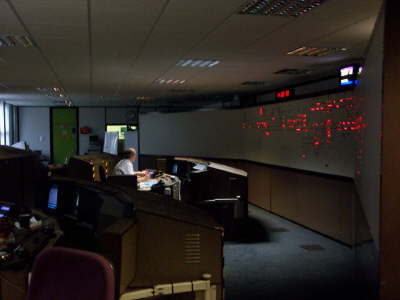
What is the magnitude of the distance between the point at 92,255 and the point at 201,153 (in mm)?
8928

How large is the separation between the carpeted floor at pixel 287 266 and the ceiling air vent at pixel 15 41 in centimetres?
331

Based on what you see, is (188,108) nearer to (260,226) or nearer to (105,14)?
(260,226)

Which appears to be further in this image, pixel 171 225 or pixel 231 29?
pixel 231 29

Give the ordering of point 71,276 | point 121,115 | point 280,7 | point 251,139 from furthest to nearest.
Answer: point 121,115 < point 251,139 < point 280,7 < point 71,276

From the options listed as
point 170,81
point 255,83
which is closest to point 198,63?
point 170,81

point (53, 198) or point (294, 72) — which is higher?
point (294, 72)

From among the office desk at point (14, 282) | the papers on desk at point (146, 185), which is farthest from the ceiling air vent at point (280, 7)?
the papers on desk at point (146, 185)

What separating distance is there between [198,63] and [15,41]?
7.93 feet

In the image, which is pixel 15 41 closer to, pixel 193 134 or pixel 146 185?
pixel 146 185

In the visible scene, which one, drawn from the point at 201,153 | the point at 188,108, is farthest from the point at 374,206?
the point at 188,108

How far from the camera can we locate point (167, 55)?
5172 millimetres

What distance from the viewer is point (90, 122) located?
15.1m

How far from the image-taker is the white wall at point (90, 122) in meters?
15.1

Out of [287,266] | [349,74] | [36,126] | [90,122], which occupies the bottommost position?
[287,266]
